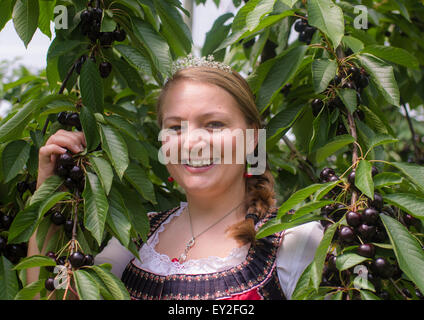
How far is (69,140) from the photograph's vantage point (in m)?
1.25

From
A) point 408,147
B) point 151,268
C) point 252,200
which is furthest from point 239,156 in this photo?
point 408,147

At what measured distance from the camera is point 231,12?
86.3 inches

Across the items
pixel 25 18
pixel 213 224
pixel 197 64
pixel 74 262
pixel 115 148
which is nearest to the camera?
pixel 74 262

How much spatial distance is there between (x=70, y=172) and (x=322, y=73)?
0.77 meters

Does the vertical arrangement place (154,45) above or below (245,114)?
above

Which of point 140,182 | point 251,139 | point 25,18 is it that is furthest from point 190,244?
point 25,18

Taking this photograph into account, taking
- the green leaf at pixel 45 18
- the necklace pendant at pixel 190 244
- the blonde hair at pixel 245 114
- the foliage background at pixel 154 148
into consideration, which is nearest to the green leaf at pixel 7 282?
the foliage background at pixel 154 148

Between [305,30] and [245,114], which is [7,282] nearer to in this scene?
[245,114]

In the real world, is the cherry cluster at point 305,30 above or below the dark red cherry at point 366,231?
above

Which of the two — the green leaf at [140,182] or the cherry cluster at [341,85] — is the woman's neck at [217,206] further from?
the cherry cluster at [341,85]

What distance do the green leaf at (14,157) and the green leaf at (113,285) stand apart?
46 centimetres

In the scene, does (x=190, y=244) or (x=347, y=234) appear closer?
(x=347, y=234)

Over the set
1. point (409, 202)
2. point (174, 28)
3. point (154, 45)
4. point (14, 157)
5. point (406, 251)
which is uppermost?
point (174, 28)

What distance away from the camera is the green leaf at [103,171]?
1121 mm
